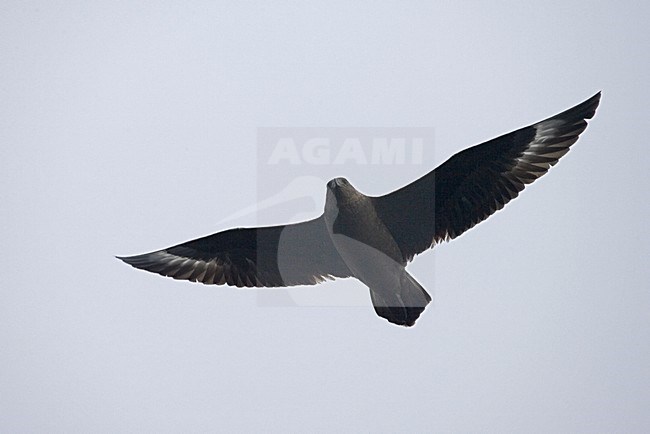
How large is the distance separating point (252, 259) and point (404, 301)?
4.51 feet

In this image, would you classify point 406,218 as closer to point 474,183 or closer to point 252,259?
point 474,183

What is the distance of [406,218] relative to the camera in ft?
23.2

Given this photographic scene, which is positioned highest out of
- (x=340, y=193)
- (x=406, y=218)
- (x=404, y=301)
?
(x=340, y=193)

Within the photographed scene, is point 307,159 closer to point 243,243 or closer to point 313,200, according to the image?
point 313,200

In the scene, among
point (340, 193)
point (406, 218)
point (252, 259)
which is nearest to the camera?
point (340, 193)

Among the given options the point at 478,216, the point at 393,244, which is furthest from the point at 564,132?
the point at 393,244

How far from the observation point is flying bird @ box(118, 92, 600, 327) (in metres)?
6.70

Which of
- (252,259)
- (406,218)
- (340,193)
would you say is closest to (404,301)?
(406,218)

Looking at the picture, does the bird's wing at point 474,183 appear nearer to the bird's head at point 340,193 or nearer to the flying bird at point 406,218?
the flying bird at point 406,218

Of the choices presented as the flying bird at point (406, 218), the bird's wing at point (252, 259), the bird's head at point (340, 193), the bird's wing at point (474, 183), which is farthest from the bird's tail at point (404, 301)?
the bird's head at point (340, 193)

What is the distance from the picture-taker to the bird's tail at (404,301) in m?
6.77

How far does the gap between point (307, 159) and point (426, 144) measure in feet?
3.64

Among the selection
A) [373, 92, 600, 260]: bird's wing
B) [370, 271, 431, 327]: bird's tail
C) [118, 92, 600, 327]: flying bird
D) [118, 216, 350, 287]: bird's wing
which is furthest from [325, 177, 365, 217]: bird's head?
[370, 271, 431, 327]: bird's tail

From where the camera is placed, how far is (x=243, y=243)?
744 cm
